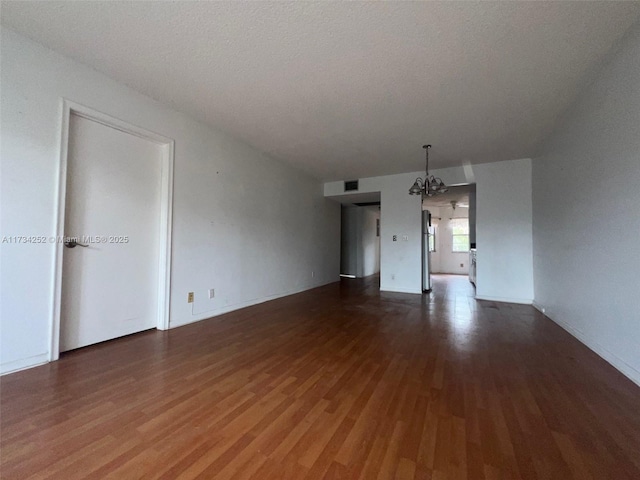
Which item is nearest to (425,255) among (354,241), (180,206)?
(354,241)

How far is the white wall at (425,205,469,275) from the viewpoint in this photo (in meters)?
10.2

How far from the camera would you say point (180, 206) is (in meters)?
3.26

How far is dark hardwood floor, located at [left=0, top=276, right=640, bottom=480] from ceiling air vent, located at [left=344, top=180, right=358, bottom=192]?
13.6 feet

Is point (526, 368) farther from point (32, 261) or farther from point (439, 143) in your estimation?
point (32, 261)

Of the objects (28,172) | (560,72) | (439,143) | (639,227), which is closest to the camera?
(639,227)

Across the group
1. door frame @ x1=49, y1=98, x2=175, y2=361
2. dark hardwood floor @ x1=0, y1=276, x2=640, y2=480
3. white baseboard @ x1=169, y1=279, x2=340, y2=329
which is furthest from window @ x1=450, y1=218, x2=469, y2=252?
door frame @ x1=49, y1=98, x2=175, y2=361

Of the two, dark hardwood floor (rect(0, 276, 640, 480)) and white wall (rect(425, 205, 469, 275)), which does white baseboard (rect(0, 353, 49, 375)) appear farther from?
white wall (rect(425, 205, 469, 275))

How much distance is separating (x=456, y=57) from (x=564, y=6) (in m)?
0.66

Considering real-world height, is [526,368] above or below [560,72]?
below

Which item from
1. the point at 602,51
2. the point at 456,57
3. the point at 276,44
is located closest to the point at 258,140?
the point at 276,44

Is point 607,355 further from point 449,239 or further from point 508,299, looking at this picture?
point 449,239

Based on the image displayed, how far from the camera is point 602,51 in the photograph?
213cm

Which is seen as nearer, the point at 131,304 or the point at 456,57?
the point at 456,57

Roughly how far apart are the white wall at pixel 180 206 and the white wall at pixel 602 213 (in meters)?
4.17
